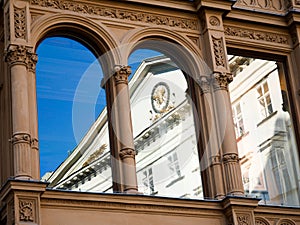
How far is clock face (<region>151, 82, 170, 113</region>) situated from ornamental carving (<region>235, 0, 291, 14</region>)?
2.91 m

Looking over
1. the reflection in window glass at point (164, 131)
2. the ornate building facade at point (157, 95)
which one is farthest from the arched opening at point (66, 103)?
the reflection in window glass at point (164, 131)

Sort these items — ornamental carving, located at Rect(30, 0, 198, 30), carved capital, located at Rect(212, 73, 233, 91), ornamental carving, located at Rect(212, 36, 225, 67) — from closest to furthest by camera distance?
ornamental carving, located at Rect(30, 0, 198, 30)
carved capital, located at Rect(212, 73, 233, 91)
ornamental carving, located at Rect(212, 36, 225, 67)

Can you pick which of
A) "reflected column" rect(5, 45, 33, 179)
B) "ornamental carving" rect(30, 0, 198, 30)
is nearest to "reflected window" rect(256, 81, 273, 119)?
"ornamental carving" rect(30, 0, 198, 30)

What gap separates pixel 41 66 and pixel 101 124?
167cm

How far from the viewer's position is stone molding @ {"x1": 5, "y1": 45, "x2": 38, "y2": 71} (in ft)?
63.1

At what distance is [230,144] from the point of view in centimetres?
2036

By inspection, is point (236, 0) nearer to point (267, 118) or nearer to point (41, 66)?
point (267, 118)

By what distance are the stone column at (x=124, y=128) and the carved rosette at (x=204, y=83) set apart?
5.43ft

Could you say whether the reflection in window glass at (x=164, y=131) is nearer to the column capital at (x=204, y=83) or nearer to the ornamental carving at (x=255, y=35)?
the column capital at (x=204, y=83)

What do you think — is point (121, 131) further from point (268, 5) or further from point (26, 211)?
point (268, 5)

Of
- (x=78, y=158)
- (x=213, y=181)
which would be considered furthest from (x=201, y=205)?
(x=78, y=158)

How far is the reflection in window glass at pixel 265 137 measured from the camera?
21266 millimetres

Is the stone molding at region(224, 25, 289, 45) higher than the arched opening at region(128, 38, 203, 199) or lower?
higher

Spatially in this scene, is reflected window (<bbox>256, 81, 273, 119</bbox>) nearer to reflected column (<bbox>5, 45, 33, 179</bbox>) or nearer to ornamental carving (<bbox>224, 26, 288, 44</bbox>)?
ornamental carving (<bbox>224, 26, 288, 44</bbox>)
